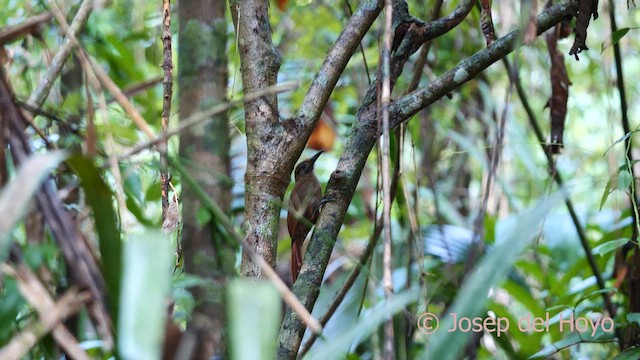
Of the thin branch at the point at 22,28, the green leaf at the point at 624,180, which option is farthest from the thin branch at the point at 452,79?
the thin branch at the point at 22,28

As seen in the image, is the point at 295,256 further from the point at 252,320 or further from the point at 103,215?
the point at 252,320

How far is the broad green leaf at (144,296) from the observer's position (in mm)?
757

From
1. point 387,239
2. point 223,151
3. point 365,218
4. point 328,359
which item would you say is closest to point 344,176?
point 223,151

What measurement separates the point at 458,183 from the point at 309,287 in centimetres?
407

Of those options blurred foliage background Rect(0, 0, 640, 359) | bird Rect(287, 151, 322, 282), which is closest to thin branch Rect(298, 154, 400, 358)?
blurred foliage background Rect(0, 0, 640, 359)

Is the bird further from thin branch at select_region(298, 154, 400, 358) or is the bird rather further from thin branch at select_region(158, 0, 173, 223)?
thin branch at select_region(158, 0, 173, 223)

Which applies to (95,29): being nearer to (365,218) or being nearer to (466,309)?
(365,218)

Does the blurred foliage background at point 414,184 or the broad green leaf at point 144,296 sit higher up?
the blurred foliage background at point 414,184

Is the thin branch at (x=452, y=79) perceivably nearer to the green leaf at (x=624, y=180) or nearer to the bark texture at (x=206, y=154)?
the green leaf at (x=624, y=180)

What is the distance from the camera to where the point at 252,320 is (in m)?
0.83

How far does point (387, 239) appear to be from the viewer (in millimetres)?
1074

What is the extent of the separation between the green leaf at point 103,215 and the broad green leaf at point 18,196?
11 cm

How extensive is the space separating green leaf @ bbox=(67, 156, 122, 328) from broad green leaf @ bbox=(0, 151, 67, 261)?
113mm

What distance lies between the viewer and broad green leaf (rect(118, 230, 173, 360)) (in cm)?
76
